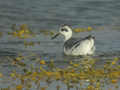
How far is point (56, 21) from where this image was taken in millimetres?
25859

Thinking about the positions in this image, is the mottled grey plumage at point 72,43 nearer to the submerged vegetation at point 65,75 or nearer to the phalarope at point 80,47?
the phalarope at point 80,47

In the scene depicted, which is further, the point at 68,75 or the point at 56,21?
the point at 56,21

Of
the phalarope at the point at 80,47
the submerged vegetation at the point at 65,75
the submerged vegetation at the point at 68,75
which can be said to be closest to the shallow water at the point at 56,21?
the phalarope at the point at 80,47

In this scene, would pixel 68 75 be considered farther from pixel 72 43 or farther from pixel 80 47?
pixel 72 43

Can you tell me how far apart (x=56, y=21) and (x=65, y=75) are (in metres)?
9.88

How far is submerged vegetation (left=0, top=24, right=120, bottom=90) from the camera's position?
15.0 m

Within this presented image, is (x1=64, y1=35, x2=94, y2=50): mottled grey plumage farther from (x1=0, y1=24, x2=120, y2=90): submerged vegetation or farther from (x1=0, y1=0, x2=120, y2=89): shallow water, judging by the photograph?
(x1=0, y1=24, x2=120, y2=90): submerged vegetation

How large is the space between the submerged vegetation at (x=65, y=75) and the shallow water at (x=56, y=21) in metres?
0.57

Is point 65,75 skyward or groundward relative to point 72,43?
groundward

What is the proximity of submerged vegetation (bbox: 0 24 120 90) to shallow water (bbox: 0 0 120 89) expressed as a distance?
1.86 feet

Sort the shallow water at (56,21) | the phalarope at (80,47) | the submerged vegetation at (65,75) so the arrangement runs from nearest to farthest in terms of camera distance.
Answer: the submerged vegetation at (65,75) < the phalarope at (80,47) < the shallow water at (56,21)

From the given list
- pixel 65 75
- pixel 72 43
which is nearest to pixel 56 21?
pixel 72 43

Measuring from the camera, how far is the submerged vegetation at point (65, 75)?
49.3 ft

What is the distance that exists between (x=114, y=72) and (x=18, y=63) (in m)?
3.39
